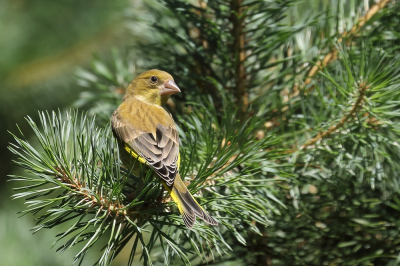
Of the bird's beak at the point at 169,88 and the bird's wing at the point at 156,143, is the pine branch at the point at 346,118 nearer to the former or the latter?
the bird's wing at the point at 156,143

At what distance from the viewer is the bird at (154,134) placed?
1.32 metres

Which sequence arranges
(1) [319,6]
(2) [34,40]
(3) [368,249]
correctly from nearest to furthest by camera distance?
1. (3) [368,249]
2. (1) [319,6]
3. (2) [34,40]

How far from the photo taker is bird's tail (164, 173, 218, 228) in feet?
4.08

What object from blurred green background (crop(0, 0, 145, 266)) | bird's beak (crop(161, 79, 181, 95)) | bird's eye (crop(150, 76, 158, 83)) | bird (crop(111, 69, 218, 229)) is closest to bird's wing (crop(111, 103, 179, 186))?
bird (crop(111, 69, 218, 229))

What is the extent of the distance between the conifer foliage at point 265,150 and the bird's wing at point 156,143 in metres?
0.05

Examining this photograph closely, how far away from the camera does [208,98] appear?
1.78 m

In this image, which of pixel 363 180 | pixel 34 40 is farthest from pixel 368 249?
pixel 34 40

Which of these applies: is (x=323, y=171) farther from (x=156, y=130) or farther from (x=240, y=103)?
(x=156, y=130)

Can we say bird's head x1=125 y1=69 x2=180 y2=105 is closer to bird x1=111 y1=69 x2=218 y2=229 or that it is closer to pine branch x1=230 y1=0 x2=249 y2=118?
bird x1=111 y1=69 x2=218 y2=229

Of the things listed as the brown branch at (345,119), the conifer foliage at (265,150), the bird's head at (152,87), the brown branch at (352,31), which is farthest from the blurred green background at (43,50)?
the brown branch at (345,119)

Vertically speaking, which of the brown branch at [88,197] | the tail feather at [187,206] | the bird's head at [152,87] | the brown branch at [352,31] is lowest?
the tail feather at [187,206]

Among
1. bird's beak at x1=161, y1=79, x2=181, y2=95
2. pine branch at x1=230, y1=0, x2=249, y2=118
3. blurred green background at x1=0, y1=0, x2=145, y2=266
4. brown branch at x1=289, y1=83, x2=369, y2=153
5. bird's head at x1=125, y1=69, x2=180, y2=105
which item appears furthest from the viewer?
blurred green background at x1=0, y1=0, x2=145, y2=266

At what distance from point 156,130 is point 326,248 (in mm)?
768

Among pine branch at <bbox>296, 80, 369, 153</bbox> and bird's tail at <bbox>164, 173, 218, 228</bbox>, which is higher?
pine branch at <bbox>296, 80, 369, 153</bbox>
